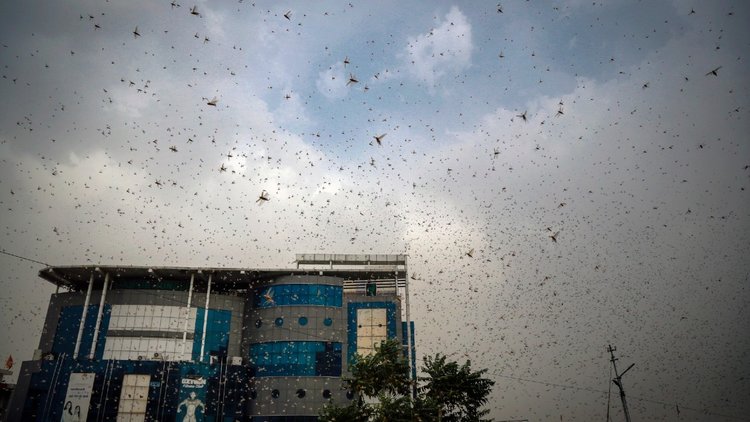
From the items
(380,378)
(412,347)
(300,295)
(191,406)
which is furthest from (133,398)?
(412,347)

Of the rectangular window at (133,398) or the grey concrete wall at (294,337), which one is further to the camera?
the grey concrete wall at (294,337)

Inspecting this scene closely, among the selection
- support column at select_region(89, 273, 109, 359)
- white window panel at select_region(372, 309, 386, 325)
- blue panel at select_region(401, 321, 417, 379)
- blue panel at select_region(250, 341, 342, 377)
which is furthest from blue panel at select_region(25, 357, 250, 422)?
blue panel at select_region(401, 321, 417, 379)

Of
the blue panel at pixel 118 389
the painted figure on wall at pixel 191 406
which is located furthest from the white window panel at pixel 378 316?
the painted figure on wall at pixel 191 406

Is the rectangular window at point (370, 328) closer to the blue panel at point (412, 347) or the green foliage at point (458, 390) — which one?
the blue panel at point (412, 347)

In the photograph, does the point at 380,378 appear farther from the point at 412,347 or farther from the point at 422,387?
the point at 412,347

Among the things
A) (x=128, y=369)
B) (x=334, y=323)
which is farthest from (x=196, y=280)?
(x=334, y=323)

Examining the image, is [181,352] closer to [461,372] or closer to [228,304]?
[228,304]
